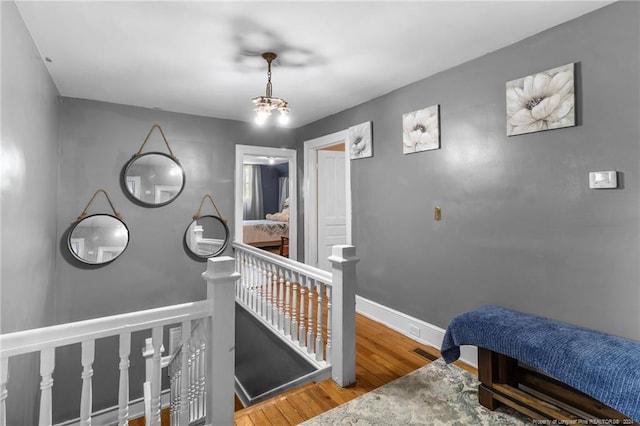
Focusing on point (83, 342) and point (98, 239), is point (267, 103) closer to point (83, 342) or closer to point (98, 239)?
point (83, 342)

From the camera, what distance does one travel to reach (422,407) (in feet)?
6.27

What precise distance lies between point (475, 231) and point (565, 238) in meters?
0.60

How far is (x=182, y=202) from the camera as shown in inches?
157

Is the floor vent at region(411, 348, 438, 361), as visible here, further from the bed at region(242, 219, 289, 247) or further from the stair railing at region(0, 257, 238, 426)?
the bed at region(242, 219, 289, 247)

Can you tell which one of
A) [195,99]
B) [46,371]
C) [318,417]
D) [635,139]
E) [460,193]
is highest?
[195,99]

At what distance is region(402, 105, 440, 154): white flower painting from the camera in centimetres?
277

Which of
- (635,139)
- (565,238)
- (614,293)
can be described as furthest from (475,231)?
(635,139)

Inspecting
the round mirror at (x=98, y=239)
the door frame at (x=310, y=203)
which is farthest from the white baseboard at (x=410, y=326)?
the round mirror at (x=98, y=239)

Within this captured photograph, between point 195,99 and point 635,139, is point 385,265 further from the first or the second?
point 195,99

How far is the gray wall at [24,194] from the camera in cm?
175

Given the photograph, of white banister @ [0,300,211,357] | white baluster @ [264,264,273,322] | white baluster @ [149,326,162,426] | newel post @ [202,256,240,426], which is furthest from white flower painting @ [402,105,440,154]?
white baluster @ [149,326,162,426]

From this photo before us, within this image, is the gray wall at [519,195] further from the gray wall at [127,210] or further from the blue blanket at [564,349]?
the gray wall at [127,210]

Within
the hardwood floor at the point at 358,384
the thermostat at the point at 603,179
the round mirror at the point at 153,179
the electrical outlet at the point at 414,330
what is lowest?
the hardwood floor at the point at 358,384

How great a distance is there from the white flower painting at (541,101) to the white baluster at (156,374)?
8.28 ft
